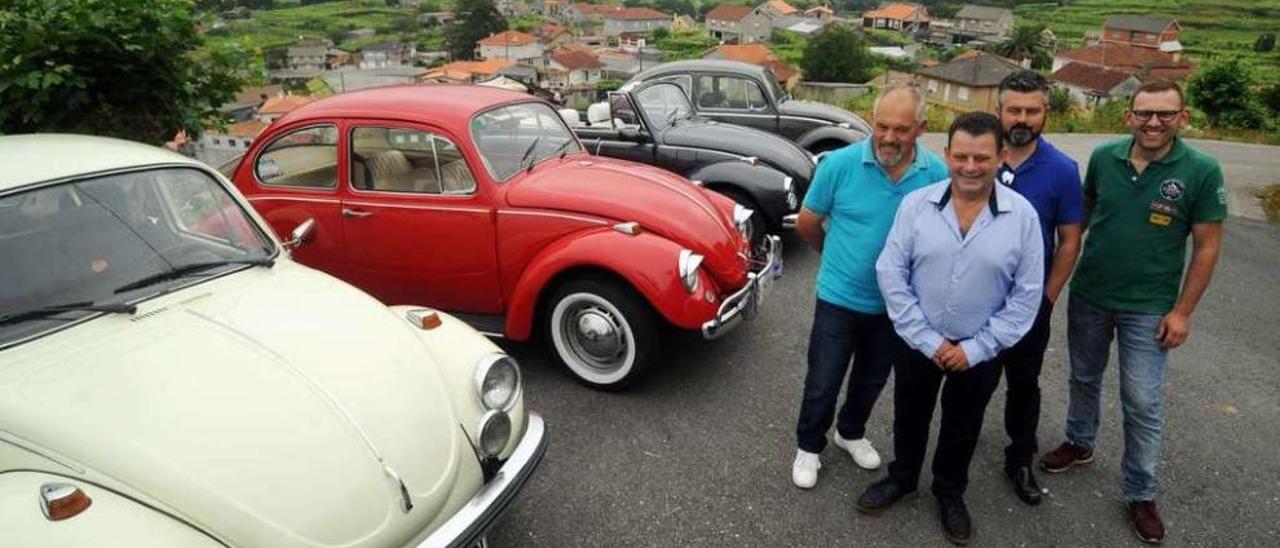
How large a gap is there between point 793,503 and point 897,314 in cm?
113

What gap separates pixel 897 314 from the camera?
2732 millimetres

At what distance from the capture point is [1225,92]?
21.9m

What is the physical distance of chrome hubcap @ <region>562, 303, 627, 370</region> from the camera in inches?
164

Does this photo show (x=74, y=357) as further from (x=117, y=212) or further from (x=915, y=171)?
(x=915, y=171)

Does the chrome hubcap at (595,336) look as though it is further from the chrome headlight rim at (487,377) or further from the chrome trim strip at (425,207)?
the chrome headlight rim at (487,377)

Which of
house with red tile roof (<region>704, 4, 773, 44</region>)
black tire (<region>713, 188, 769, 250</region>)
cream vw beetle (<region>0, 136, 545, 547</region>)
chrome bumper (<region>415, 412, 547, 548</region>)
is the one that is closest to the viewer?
cream vw beetle (<region>0, 136, 545, 547</region>)

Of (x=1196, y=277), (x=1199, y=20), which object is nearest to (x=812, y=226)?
(x=1196, y=277)

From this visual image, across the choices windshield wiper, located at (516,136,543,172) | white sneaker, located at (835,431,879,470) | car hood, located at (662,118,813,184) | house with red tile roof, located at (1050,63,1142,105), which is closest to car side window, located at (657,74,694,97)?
car hood, located at (662,118,813,184)

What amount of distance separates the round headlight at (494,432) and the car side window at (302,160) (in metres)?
2.56

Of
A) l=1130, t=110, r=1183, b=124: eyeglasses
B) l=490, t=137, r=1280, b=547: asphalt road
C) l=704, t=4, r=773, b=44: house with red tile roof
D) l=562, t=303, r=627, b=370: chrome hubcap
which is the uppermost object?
l=704, t=4, r=773, b=44: house with red tile roof

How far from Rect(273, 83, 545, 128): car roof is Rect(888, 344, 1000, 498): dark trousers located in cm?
301

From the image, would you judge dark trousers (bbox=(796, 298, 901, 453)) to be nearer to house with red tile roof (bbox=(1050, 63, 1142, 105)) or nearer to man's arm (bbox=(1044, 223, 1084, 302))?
man's arm (bbox=(1044, 223, 1084, 302))

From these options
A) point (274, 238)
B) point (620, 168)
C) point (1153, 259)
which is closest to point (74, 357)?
point (274, 238)

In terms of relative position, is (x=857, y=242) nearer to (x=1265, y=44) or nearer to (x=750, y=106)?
(x=750, y=106)
